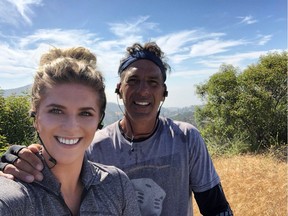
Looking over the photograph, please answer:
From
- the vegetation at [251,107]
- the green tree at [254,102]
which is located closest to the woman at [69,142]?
the vegetation at [251,107]

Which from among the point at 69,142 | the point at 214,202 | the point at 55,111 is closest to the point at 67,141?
the point at 69,142

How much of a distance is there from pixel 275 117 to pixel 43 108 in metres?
13.4

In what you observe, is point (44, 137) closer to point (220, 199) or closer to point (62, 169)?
point (62, 169)

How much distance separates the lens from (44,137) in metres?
1.59

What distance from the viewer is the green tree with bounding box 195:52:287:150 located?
13.4 metres

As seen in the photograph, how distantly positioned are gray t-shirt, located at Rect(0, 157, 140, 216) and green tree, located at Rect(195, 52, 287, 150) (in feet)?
39.7

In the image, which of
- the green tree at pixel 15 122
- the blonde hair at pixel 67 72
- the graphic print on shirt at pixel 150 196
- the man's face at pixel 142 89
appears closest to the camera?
the blonde hair at pixel 67 72

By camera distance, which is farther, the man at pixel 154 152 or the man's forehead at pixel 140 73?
the man's forehead at pixel 140 73

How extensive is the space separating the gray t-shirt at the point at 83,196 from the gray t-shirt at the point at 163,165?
427 millimetres

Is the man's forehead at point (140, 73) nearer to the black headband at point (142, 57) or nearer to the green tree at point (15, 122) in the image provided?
the black headband at point (142, 57)

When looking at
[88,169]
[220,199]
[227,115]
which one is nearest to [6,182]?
[88,169]

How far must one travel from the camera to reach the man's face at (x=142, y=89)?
2.40m

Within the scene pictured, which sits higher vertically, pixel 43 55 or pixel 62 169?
pixel 43 55

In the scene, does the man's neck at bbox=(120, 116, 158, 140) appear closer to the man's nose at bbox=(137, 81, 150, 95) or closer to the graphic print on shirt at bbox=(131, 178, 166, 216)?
the man's nose at bbox=(137, 81, 150, 95)
